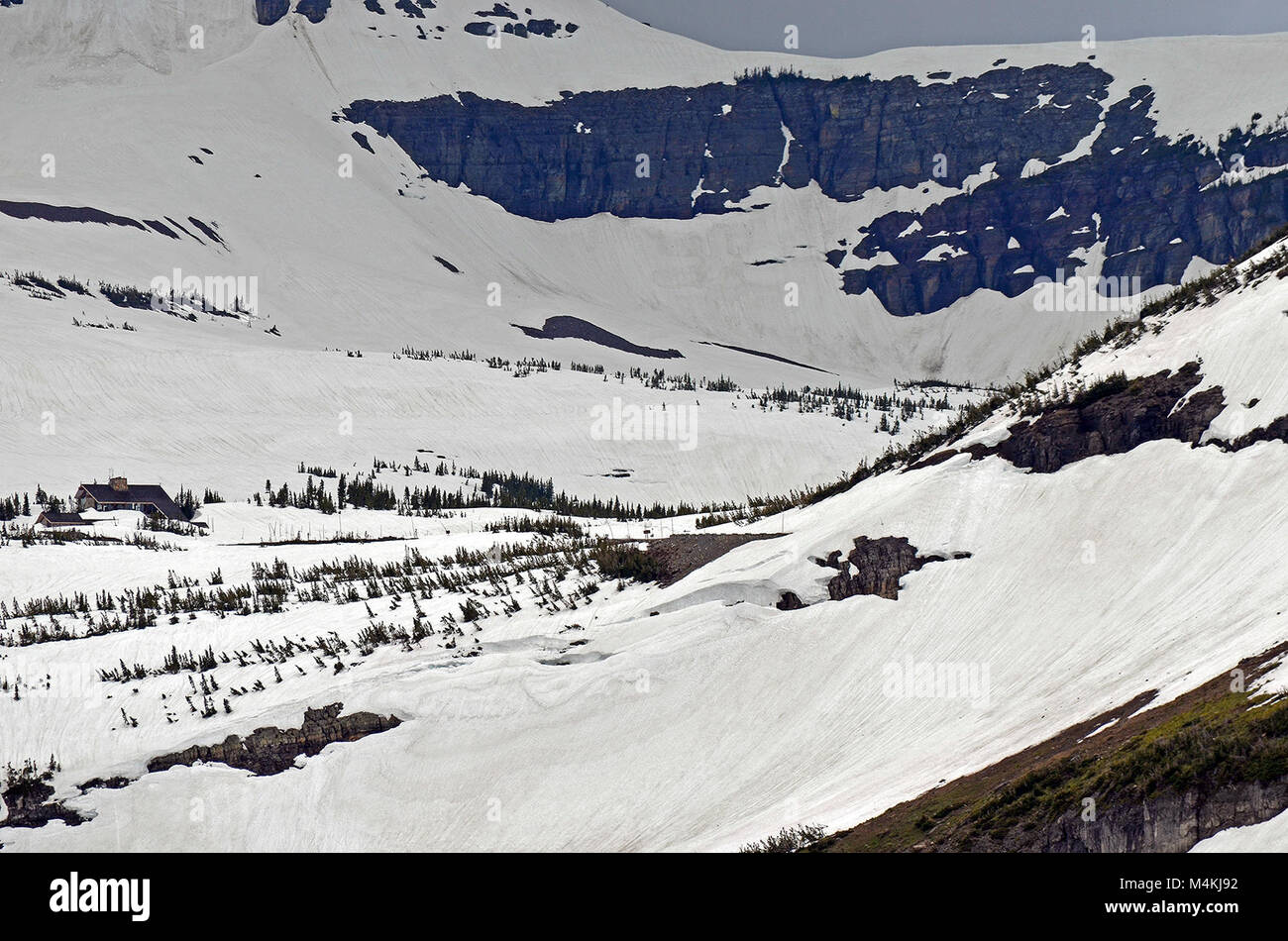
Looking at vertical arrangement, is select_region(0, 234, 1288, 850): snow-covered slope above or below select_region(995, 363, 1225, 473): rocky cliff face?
below

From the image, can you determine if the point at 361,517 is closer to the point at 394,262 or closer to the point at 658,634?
the point at 658,634

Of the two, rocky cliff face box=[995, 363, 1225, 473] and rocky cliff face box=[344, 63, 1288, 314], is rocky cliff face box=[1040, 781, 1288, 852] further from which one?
rocky cliff face box=[344, 63, 1288, 314]

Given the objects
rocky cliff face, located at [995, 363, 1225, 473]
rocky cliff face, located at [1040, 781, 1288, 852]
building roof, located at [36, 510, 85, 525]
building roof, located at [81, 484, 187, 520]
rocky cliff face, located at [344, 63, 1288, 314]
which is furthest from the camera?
rocky cliff face, located at [344, 63, 1288, 314]

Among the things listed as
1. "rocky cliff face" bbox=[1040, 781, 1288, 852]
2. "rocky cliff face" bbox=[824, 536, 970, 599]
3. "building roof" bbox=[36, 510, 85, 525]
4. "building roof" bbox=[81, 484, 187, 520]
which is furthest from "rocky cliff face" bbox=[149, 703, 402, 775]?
"building roof" bbox=[81, 484, 187, 520]

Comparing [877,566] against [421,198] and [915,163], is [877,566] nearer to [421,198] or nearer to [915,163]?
[421,198]


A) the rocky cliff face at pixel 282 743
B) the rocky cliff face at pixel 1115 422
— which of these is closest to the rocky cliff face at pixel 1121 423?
the rocky cliff face at pixel 1115 422

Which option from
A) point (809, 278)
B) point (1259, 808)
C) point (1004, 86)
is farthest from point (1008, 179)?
point (1259, 808)

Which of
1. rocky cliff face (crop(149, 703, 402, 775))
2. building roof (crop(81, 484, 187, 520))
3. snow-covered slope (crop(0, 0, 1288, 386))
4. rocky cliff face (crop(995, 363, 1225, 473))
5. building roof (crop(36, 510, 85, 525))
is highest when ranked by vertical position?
snow-covered slope (crop(0, 0, 1288, 386))
